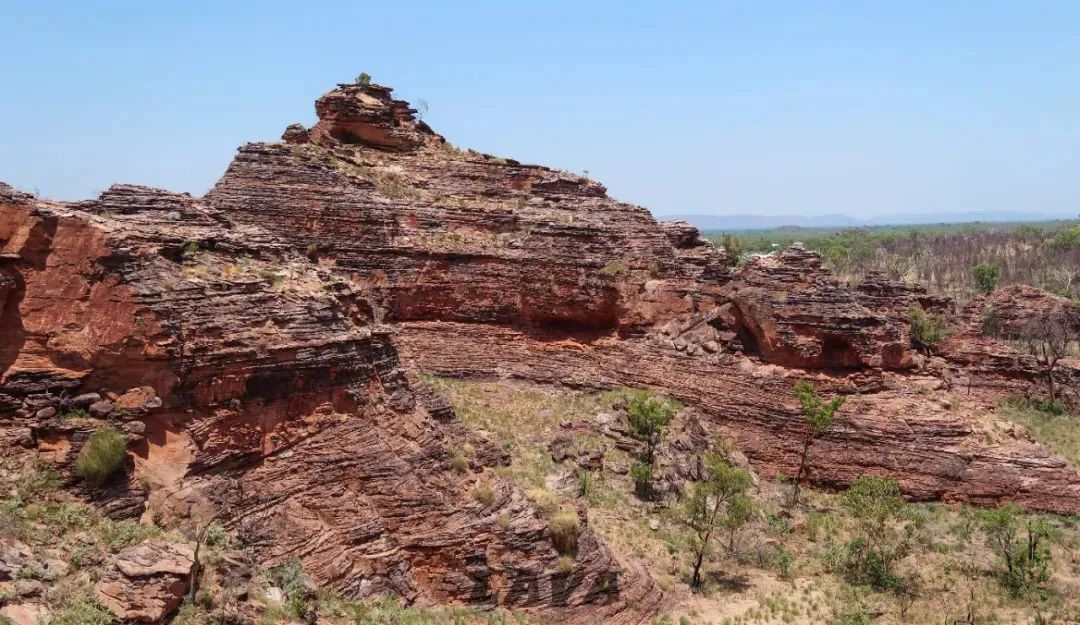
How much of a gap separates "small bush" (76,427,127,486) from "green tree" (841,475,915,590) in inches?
859

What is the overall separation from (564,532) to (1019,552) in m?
15.7

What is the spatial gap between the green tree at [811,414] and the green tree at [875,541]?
11.9ft

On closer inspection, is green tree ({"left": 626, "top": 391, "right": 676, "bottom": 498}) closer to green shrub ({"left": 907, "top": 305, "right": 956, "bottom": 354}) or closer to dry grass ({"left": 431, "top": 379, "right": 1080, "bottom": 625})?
dry grass ({"left": 431, "top": 379, "right": 1080, "bottom": 625})

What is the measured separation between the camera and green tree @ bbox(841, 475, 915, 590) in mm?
24641

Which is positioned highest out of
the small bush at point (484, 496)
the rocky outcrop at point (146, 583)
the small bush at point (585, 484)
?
the rocky outcrop at point (146, 583)

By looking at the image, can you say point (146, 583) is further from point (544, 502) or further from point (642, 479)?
point (642, 479)

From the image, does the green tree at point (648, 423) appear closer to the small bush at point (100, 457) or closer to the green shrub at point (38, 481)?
the small bush at point (100, 457)

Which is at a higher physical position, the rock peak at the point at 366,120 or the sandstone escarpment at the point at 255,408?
the rock peak at the point at 366,120

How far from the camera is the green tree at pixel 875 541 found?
24641 millimetres

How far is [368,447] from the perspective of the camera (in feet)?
59.8

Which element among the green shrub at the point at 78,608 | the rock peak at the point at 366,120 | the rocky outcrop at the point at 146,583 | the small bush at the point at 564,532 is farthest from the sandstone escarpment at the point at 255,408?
the rock peak at the point at 366,120

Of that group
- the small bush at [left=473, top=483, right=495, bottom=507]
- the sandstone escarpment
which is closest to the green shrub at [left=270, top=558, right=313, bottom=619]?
the sandstone escarpment

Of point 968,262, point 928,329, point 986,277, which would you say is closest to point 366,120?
point 928,329

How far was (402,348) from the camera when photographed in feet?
111
